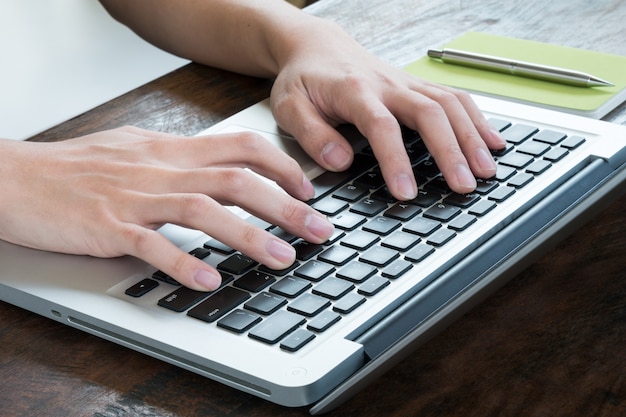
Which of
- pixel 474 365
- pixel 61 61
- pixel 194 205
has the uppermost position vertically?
pixel 194 205

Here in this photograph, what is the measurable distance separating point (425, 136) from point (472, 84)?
0.74 ft

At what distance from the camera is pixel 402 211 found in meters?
0.77

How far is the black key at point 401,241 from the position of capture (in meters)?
0.71

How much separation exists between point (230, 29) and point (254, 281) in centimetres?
55

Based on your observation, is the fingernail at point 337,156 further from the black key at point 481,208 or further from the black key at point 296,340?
the black key at point 296,340

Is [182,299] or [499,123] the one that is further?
[499,123]

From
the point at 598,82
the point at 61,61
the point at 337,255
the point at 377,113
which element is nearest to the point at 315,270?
the point at 337,255

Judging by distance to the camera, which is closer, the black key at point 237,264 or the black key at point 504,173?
the black key at point 237,264

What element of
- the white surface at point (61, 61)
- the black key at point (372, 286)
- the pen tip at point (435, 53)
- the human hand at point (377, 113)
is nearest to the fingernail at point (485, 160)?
the human hand at point (377, 113)

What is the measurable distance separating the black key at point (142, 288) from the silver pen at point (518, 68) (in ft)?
1.79

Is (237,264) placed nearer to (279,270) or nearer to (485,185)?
(279,270)

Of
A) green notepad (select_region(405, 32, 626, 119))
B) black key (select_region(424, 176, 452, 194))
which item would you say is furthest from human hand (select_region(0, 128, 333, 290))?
green notepad (select_region(405, 32, 626, 119))

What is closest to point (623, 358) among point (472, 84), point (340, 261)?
point (340, 261)

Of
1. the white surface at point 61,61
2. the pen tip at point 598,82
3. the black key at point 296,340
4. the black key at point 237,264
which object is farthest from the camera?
the white surface at point 61,61
